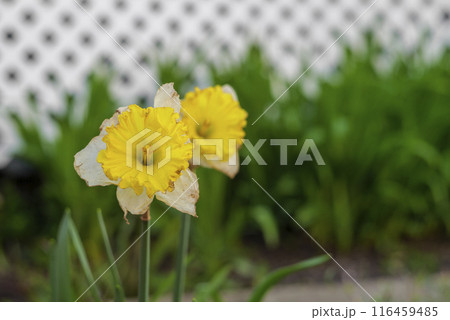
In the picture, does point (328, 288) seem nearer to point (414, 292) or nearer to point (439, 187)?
point (414, 292)

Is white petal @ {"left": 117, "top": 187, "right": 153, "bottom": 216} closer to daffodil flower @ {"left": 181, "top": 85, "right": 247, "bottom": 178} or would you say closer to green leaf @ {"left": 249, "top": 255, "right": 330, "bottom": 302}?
daffodil flower @ {"left": 181, "top": 85, "right": 247, "bottom": 178}

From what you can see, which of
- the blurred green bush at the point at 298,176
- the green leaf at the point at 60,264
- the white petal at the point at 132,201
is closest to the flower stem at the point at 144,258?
the white petal at the point at 132,201

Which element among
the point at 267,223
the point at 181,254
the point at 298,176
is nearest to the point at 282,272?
the point at 181,254

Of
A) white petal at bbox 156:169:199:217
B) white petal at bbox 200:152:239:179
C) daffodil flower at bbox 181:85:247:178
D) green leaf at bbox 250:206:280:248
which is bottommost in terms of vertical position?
white petal at bbox 156:169:199:217

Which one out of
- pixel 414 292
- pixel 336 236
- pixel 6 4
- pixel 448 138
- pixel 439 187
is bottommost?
pixel 414 292

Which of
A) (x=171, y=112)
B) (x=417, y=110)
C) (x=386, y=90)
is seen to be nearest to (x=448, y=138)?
(x=417, y=110)

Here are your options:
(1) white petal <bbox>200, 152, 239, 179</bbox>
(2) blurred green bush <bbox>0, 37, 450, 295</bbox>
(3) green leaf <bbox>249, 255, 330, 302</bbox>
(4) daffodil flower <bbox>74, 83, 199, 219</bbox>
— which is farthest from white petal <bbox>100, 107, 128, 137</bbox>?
(2) blurred green bush <bbox>0, 37, 450, 295</bbox>
